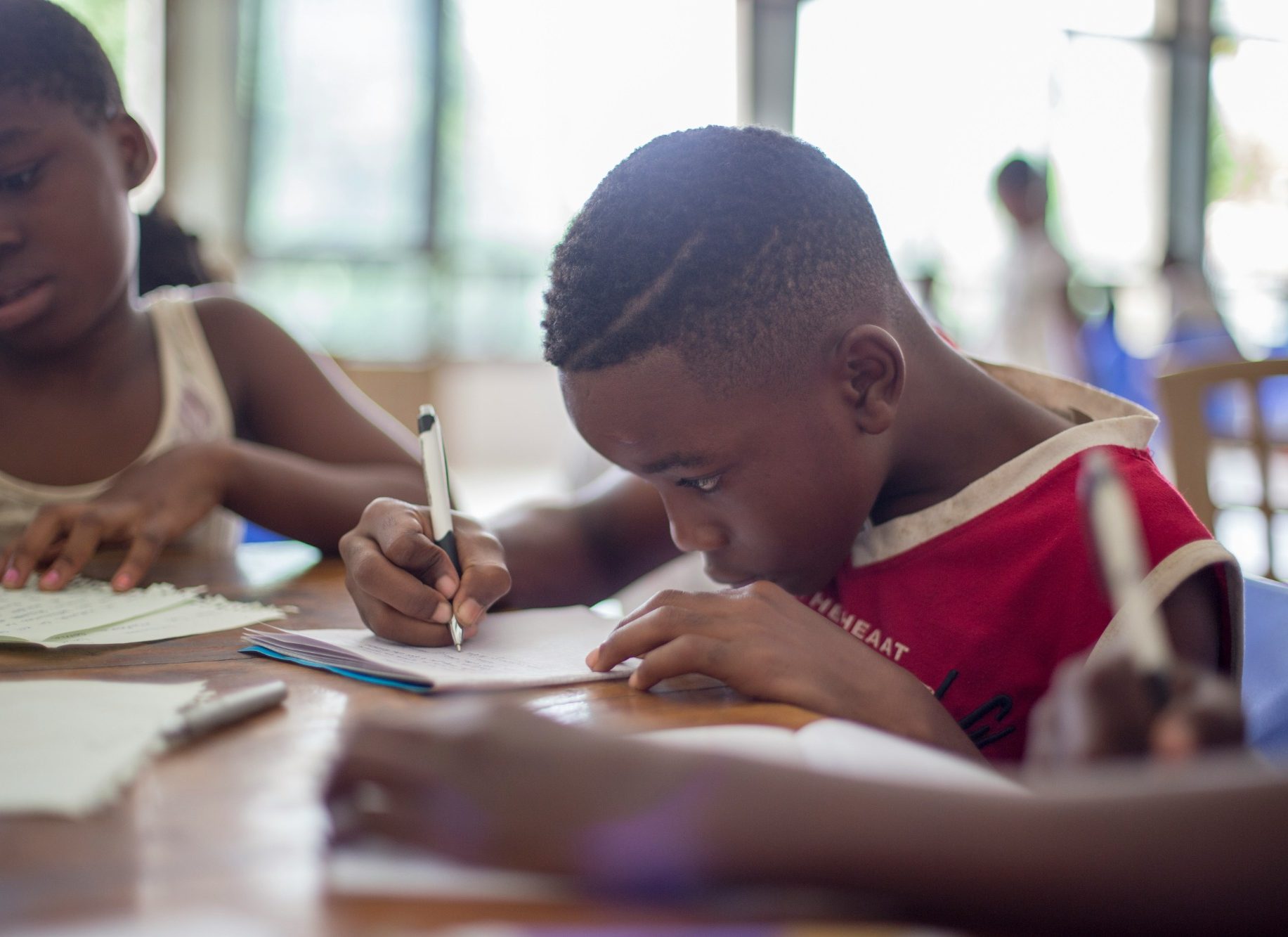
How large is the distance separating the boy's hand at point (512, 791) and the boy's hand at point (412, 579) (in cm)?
37

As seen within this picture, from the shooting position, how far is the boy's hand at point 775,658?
63 cm

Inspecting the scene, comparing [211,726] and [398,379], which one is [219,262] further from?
[398,379]

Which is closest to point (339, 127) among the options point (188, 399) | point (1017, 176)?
point (1017, 176)

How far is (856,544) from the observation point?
928mm

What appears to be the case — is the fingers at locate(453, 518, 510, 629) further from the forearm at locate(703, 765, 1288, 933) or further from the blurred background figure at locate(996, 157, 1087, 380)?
the blurred background figure at locate(996, 157, 1087, 380)

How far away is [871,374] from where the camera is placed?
0.83 m

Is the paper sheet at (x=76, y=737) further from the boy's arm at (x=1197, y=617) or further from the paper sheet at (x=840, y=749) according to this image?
the boy's arm at (x=1197, y=617)

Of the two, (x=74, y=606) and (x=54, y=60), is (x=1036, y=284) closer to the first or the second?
(x=54, y=60)

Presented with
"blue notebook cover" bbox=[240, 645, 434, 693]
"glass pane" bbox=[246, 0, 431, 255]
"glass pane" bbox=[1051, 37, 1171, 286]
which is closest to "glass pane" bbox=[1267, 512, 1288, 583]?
"blue notebook cover" bbox=[240, 645, 434, 693]

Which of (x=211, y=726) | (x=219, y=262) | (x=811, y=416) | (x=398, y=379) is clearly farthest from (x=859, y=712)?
(x=398, y=379)

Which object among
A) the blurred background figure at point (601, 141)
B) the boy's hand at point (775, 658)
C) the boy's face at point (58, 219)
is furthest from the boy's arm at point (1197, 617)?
the blurred background figure at point (601, 141)

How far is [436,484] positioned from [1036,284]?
12.4 feet

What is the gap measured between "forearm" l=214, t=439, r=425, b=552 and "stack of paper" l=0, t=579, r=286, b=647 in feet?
0.53

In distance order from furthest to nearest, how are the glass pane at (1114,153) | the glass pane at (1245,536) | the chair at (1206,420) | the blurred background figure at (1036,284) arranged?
the glass pane at (1114,153)
the blurred background figure at (1036,284)
the glass pane at (1245,536)
the chair at (1206,420)
